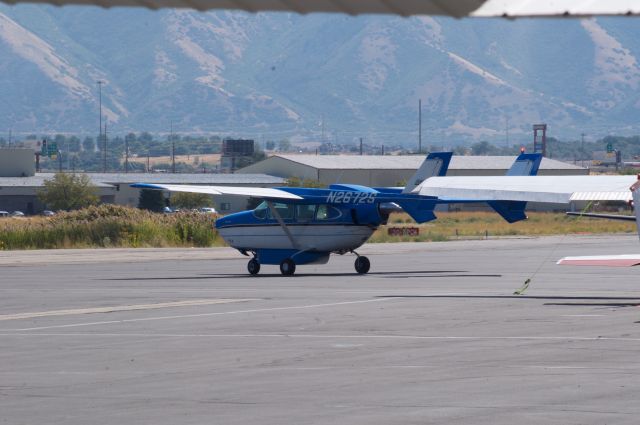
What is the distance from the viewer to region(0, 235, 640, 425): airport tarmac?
10.5 meters

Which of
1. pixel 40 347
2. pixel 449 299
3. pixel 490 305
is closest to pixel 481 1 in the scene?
pixel 40 347

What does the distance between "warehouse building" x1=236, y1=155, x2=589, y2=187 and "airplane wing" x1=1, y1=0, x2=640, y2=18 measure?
10766 cm

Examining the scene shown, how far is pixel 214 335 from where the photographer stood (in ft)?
55.8

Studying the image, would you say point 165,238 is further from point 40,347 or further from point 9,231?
point 40,347

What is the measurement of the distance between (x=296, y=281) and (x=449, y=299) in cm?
728

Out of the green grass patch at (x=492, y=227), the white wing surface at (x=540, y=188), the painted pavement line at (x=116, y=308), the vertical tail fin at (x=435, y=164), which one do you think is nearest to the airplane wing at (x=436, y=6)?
the white wing surface at (x=540, y=188)

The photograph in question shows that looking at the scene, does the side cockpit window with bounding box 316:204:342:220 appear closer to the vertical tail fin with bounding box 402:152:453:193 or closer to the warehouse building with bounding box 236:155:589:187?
the vertical tail fin with bounding box 402:152:453:193

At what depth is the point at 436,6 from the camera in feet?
15.4

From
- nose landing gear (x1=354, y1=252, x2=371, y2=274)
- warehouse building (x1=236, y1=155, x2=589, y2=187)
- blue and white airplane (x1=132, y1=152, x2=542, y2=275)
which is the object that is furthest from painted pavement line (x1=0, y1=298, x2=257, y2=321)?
warehouse building (x1=236, y1=155, x2=589, y2=187)

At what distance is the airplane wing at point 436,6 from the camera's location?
463 cm

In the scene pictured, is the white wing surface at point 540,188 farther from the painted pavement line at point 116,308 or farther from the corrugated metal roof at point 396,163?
the corrugated metal roof at point 396,163

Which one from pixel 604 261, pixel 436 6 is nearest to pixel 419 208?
pixel 604 261

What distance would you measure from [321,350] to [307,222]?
17351mm

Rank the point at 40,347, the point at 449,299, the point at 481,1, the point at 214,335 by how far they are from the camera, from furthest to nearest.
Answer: the point at 449,299 < the point at 214,335 < the point at 40,347 < the point at 481,1
